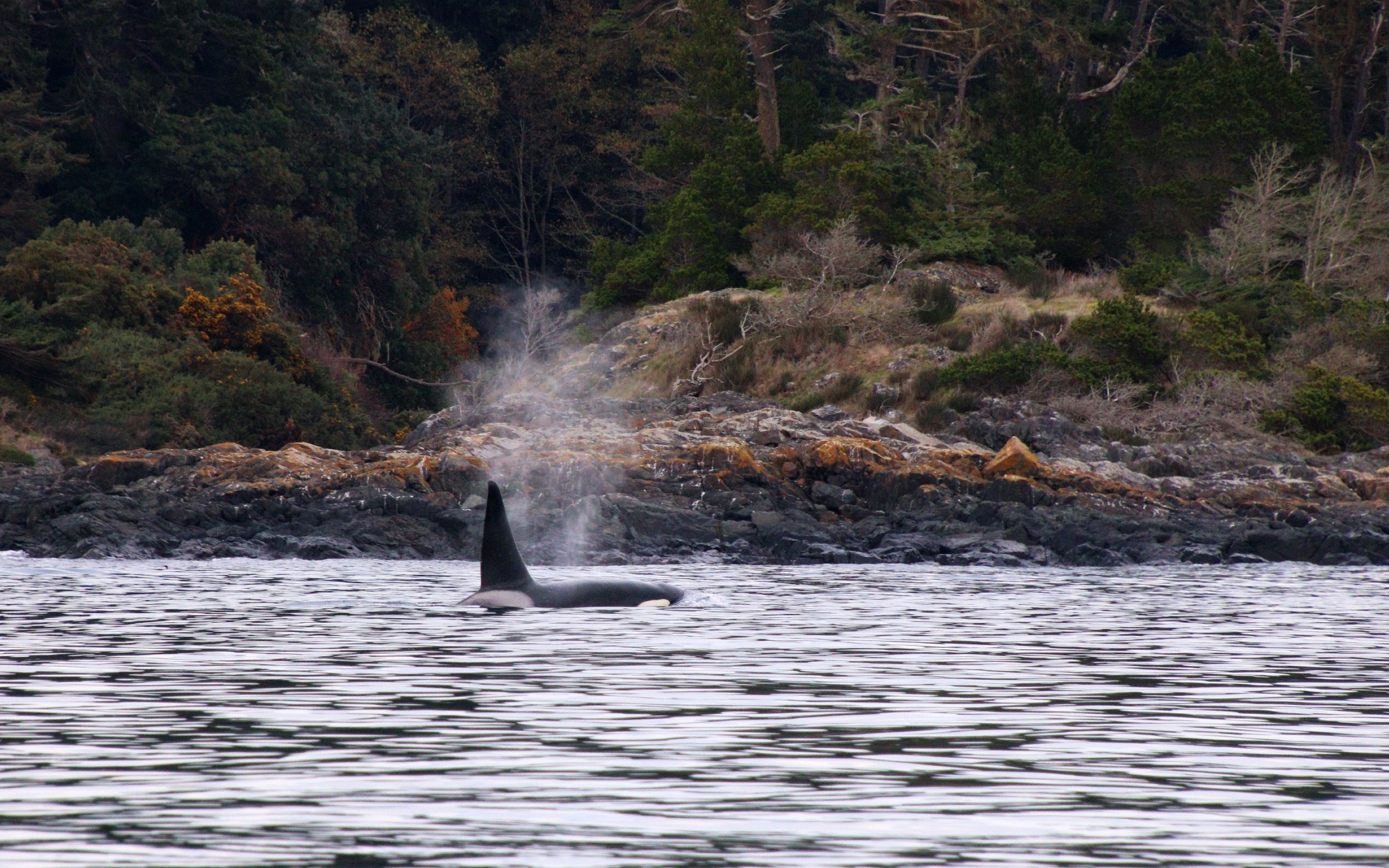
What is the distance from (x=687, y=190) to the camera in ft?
156

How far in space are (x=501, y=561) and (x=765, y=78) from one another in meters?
36.4

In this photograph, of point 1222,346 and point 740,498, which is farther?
point 1222,346

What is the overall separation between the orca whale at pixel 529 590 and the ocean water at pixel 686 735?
0.86ft

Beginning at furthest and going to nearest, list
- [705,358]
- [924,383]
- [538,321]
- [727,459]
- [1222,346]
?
[538,321] < [705,358] < [924,383] < [1222,346] < [727,459]

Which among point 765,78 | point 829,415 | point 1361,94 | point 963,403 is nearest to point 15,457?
point 829,415

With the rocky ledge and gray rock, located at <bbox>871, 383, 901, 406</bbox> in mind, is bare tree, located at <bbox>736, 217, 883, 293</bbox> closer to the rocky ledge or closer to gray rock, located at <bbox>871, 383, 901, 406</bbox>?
gray rock, located at <bbox>871, 383, 901, 406</bbox>

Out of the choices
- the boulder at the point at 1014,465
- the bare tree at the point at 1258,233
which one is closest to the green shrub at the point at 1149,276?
the bare tree at the point at 1258,233

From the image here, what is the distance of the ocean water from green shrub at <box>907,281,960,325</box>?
23.1m

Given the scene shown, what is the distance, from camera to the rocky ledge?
24.8 metres

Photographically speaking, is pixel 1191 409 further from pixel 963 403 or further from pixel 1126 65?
pixel 1126 65

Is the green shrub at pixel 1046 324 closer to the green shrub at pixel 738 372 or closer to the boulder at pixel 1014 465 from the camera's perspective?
the green shrub at pixel 738 372

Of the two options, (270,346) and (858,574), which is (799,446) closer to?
(858,574)

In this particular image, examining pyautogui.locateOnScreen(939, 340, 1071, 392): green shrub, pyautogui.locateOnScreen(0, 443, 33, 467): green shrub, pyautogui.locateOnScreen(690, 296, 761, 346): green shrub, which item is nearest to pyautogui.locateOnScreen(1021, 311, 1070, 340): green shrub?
pyautogui.locateOnScreen(939, 340, 1071, 392): green shrub

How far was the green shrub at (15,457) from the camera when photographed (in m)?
31.3
